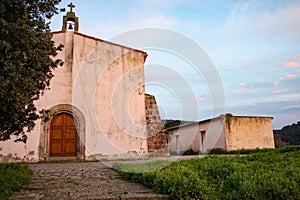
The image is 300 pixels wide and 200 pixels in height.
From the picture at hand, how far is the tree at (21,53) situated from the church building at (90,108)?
5.68 meters

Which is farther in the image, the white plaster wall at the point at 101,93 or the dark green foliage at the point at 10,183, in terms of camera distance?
the white plaster wall at the point at 101,93

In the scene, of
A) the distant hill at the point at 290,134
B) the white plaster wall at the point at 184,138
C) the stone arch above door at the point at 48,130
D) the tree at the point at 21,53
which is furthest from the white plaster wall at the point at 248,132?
the tree at the point at 21,53

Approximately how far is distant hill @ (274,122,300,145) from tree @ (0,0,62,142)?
22027mm

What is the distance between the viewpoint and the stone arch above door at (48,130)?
10.0m

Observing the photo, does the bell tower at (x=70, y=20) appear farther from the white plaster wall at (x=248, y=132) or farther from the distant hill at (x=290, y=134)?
the distant hill at (x=290, y=134)

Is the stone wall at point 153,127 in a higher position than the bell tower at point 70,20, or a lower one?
lower

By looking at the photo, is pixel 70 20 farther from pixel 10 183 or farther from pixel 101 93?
pixel 10 183

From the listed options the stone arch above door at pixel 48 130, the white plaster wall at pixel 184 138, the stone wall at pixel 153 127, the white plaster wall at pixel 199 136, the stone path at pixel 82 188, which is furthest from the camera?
the white plaster wall at pixel 184 138

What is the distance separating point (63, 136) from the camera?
35.0 feet

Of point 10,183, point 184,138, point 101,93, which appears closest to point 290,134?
point 184,138

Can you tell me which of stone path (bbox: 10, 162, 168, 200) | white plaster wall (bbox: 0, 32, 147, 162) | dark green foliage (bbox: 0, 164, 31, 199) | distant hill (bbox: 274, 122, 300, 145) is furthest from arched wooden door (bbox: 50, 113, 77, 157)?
distant hill (bbox: 274, 122, 300, 145)

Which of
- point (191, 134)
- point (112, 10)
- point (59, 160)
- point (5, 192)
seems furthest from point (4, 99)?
point (191, 134)

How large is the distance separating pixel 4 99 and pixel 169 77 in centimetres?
612

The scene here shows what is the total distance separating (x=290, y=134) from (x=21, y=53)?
24.6m
